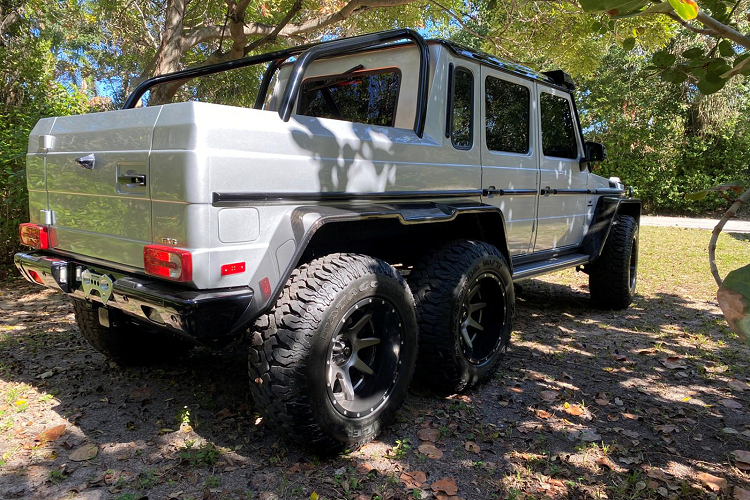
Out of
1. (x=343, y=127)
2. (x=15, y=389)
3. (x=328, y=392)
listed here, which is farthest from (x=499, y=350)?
(x=15, y=389)

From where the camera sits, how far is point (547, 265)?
4383mm

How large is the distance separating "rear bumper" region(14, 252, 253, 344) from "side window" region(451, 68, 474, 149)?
1.80m

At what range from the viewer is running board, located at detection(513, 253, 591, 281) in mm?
4070

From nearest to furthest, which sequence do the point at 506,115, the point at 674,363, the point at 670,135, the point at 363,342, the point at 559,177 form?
the point at 363,342, the point at 506,115, the point at 674,363, the point at 559,177, the point at 670,135

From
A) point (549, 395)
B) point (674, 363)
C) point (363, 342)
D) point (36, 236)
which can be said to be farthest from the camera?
point (674, 363)

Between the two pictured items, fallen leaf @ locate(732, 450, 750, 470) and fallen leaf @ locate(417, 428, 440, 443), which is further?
fallen leaf @ locate(417, 428, 440, 443)

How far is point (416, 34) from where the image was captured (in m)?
3.20

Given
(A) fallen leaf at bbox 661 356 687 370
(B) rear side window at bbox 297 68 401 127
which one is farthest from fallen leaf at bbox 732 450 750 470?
(B) rear side window at bbox 297 68 401 127

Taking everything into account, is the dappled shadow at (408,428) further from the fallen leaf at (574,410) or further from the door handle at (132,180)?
the door handle at (132,180)

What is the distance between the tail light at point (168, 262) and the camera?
2246 millimetres

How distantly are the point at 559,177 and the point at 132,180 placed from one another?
341cm

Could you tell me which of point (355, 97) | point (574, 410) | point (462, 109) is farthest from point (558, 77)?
point (574, 410)

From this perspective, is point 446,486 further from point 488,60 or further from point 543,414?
point 488,60

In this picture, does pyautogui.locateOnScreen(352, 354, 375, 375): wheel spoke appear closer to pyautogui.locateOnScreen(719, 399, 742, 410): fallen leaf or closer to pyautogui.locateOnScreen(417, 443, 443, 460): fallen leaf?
pyautogui.locateOnScreen(417, 443, 443, 460): fallen leaf
